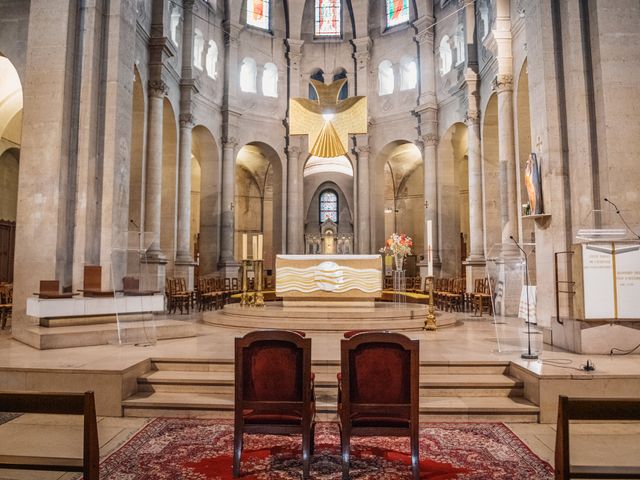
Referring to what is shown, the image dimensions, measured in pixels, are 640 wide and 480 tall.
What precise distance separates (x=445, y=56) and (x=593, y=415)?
19.0 meters

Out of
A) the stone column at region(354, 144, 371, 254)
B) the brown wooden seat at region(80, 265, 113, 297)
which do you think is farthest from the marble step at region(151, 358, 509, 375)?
the stone column at region(354, 144, 371, 254)

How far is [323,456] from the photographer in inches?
154

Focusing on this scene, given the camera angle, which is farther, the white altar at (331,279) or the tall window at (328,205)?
the tall window at (328,205)

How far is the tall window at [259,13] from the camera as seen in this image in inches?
860

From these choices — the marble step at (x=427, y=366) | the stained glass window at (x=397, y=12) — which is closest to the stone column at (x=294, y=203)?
the stained glass window at (x=397, y=12)

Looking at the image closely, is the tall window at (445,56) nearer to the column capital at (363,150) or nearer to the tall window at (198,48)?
the column capital at (363,150)

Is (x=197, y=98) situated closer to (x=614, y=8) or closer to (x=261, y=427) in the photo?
(x=614, y=8)

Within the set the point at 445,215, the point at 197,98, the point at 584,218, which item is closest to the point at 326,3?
the point at 197,98

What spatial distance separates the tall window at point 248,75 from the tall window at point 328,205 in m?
9.24

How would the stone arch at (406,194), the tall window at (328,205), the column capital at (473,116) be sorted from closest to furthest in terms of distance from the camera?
the column capital at (473,116) < the stone arch at (406,194) < the tall window at (328,205)

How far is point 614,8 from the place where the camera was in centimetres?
714

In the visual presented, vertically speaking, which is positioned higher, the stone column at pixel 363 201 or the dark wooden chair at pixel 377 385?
the stone column at pixel 363 201

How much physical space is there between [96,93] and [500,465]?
29.4 feet

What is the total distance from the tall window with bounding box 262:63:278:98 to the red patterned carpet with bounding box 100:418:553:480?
1909 centimetres
